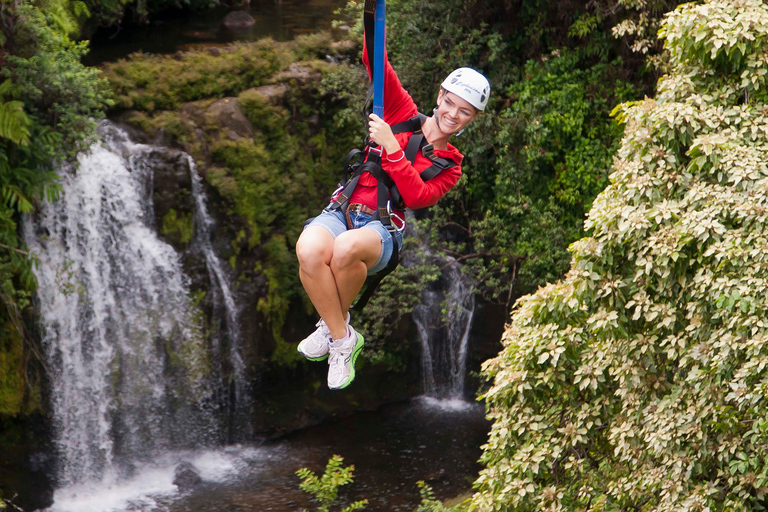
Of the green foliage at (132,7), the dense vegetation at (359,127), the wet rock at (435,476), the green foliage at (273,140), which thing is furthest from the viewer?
the green foliage at (132,7)

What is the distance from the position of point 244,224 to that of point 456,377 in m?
4.99

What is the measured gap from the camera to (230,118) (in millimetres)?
13328

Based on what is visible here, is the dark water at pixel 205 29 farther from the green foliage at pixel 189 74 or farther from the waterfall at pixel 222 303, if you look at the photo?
the waterfall at pixel 222 303

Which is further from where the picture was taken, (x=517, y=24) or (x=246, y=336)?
(x=246, y=336)

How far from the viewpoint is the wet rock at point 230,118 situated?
43.4 ft

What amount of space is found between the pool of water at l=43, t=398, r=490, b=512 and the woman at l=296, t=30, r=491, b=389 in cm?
852

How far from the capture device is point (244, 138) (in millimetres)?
13359

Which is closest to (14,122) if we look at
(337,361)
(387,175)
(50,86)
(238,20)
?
(50,86)

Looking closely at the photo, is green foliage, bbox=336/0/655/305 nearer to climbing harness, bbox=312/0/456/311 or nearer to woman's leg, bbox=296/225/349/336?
climbing harness, bbox=312/0/456/311

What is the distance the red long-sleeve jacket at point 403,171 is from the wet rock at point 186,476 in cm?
959

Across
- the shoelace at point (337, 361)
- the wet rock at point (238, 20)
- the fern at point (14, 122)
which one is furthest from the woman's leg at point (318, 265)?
the wet rock at point (238, 20)

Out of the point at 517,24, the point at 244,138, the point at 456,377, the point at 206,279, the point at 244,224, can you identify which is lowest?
the point at 456,377

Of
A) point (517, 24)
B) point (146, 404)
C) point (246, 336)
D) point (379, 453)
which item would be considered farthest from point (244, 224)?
point (517, 24)

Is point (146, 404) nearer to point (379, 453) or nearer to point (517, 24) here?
point (379, 453)
